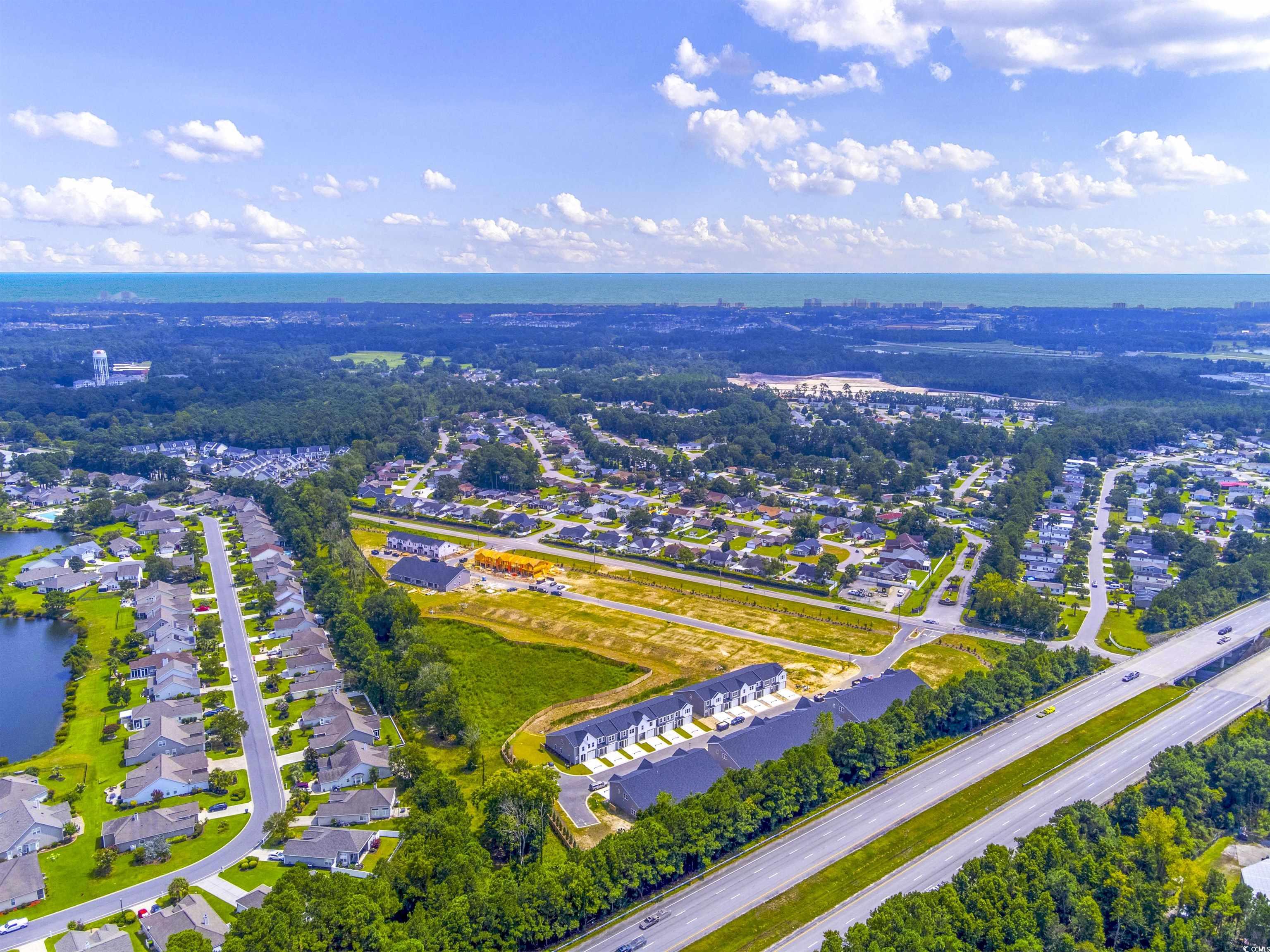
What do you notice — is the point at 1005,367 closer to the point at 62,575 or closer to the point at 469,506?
the point at 469,506

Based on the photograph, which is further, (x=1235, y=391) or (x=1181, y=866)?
(x=1235, y=391)

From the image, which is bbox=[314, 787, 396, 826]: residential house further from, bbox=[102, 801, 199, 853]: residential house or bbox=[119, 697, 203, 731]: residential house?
bbox=[119, 697, 203, 731]: residential house

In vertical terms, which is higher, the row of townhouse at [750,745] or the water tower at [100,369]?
the water tower at [100,369]

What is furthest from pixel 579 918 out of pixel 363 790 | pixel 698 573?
pixel 698 573

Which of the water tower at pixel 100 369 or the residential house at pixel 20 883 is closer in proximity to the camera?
the residential house at pixel 20 883

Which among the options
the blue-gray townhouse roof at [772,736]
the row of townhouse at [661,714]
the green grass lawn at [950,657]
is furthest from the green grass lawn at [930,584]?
the blue-gray townhouse roof at [772,736]

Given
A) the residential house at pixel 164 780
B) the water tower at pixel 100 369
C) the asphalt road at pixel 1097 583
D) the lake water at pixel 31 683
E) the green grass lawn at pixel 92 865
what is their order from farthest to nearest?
the water tower at pixel 100 369, the asphalt road at pixel 1097 583, the lake water at pixel 31 683, the residential house at pixel 164 780, the green grass lawn at pixel 92 865

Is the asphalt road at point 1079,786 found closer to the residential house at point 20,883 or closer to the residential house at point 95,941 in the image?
the residential house at point 95,941

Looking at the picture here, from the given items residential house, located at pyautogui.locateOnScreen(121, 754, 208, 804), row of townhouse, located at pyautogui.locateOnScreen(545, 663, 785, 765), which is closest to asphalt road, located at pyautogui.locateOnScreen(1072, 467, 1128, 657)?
row of townhouse, located at pyautogui.locateOnScreen(545, 663, 785, 765)
